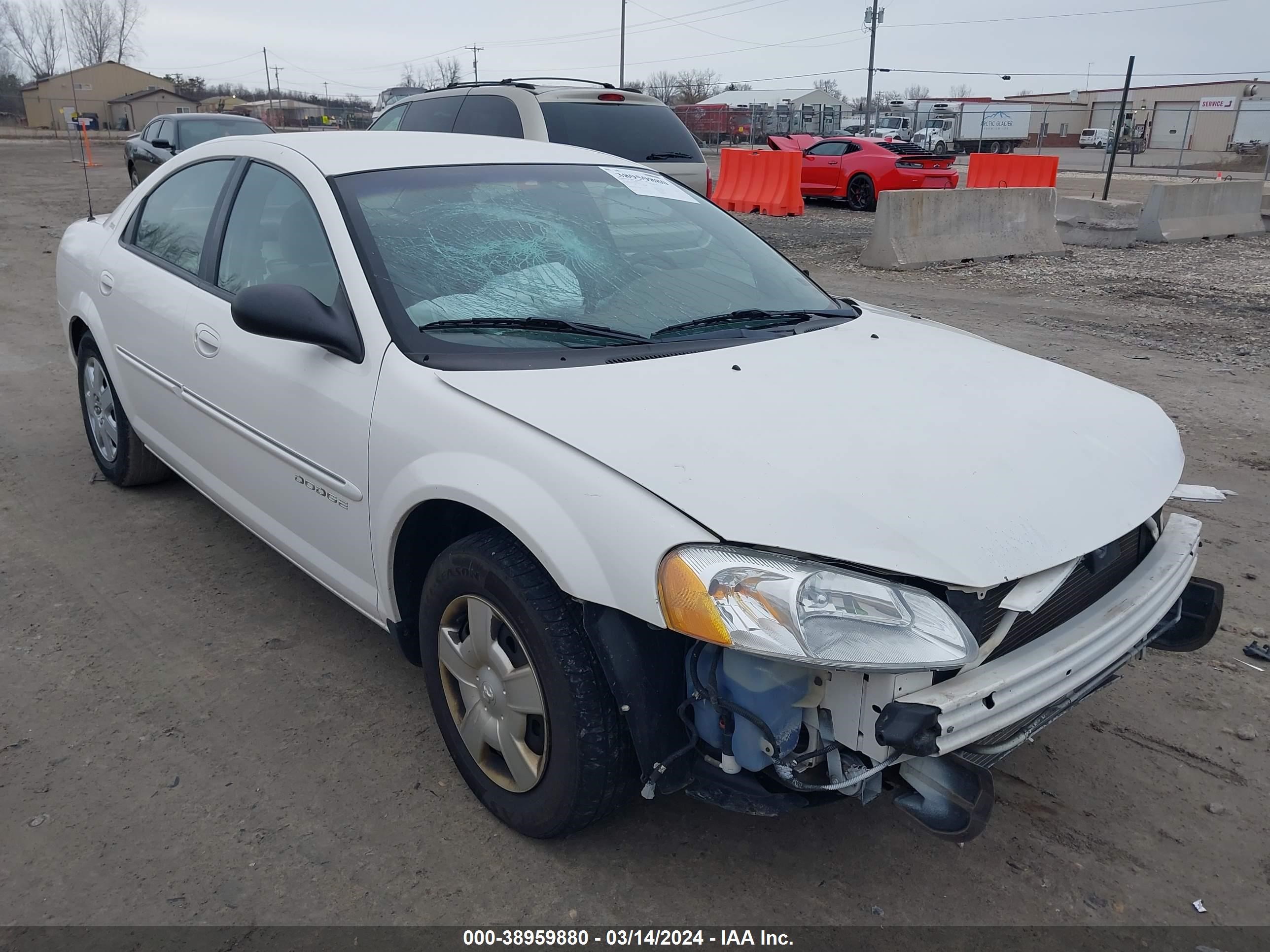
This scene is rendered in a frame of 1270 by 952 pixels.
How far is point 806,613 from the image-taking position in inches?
75.1

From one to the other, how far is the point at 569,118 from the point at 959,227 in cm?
555

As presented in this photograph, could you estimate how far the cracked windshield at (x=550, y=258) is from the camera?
2.78 m

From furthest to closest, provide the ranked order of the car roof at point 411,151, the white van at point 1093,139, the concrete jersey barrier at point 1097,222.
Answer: the white van at point 1093,139
the concrete jersey barrier at point 1097,222
the car roof at point 411,151

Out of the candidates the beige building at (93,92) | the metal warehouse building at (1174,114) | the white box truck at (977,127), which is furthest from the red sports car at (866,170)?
the beige building at (93,92)

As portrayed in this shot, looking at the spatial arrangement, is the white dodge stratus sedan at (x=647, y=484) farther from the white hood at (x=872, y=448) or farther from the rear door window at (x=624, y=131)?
the rear door window at (x=624, y=131)

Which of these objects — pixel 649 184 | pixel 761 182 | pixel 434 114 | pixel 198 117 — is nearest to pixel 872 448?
pixel 649 184

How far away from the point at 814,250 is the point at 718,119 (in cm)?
3764

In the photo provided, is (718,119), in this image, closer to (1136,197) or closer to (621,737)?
(1136,197)

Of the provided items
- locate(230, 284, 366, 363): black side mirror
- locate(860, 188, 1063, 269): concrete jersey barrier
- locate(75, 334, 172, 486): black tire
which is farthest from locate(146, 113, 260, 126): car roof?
locate(230, 284, 366, 363): black side mirror

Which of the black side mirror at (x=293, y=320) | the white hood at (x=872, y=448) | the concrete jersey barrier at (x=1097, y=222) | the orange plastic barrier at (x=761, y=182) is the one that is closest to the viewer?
the white hood at (x=872, y=448)

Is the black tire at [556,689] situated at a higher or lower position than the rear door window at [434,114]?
lower

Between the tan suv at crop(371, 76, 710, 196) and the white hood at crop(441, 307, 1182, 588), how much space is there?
20.8 ft

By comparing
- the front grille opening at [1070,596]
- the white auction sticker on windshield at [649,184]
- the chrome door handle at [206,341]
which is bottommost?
the front grille opening at [1070,596]

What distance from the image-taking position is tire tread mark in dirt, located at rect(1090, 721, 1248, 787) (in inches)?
109
